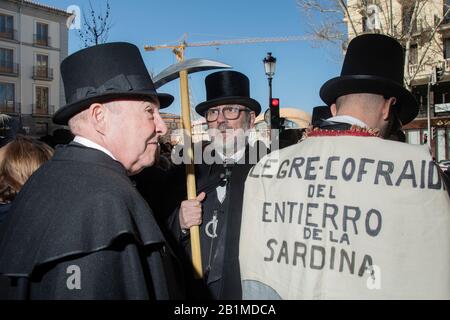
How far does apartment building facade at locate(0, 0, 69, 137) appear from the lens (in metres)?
39.4

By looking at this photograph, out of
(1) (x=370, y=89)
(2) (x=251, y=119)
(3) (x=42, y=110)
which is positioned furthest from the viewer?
(3) (x=42, y=110)

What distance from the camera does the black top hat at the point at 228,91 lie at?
3914 mm

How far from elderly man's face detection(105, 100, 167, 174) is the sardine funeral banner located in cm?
64

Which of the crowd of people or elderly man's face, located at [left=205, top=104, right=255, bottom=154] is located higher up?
elderly man's face, located at [left=205, top=104, right=255, bottom=154]

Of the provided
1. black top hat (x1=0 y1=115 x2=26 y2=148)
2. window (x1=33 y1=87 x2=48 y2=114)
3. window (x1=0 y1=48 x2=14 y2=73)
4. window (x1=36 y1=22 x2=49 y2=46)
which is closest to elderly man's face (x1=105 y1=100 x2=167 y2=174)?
black top hat (x1=0 y1=115 x2=26 y2=148)

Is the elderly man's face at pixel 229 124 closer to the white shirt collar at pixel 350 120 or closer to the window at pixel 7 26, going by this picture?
the white shirt collar at pixel 350 120

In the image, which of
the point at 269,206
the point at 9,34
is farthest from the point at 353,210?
the point at 9,34


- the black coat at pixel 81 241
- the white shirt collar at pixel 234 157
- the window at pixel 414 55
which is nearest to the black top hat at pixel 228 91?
the white shirt collar at pixel 234 157

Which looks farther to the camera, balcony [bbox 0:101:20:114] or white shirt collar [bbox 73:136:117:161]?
balcony [bbox 0:101:20:114]

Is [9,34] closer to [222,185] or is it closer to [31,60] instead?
[31,60]

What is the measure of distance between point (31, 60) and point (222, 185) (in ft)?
143

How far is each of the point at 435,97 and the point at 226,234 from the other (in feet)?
94.0

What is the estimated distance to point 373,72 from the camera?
8.05 ft

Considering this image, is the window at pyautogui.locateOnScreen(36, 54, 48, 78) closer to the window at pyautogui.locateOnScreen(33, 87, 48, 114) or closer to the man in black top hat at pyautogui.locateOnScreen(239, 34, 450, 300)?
the window at pyautogui.locateOnScreen(33, 87, 48, 114)
